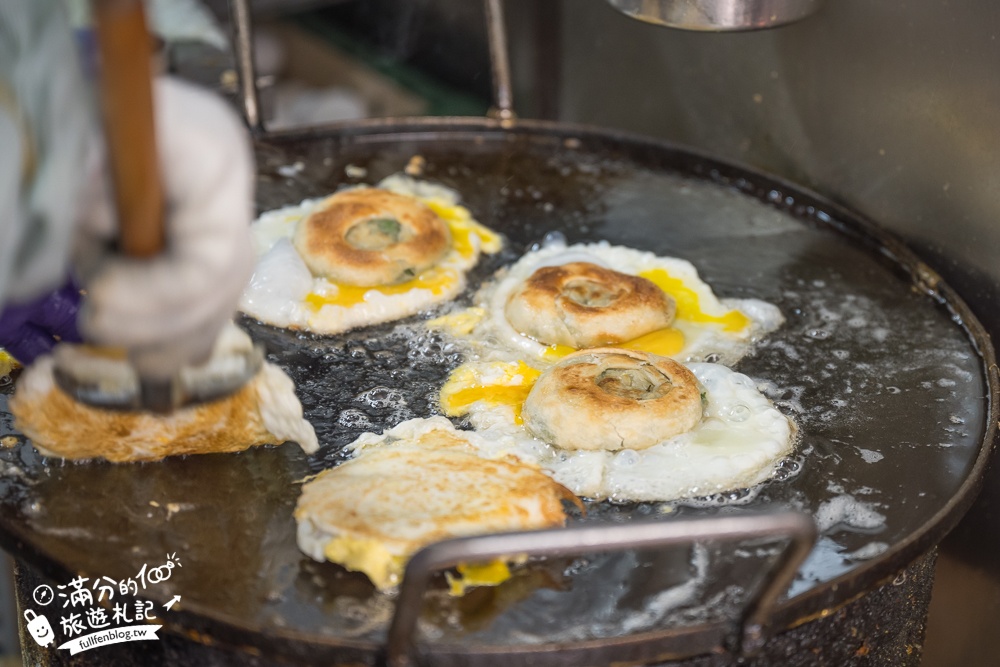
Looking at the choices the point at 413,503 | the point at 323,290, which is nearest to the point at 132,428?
the point at 413,503

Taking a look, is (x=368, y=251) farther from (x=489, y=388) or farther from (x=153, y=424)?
(x=153, y=424)

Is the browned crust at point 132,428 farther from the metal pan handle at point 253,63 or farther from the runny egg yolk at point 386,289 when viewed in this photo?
the metal pan handle at point 253,63

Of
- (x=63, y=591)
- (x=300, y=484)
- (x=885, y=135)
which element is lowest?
(x=63, y=591)

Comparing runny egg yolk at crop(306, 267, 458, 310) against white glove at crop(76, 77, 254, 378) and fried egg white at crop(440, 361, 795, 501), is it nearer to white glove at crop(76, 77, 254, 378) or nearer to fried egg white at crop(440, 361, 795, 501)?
fried egg white at crop(440, 361, 795, 501)

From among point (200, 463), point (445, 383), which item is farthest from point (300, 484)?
point (445, 383)

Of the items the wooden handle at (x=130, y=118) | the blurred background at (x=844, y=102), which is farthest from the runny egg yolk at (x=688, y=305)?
the wooden handle at (x=130, y=118)

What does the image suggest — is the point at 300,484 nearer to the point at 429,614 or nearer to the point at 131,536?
the point at 131,536
